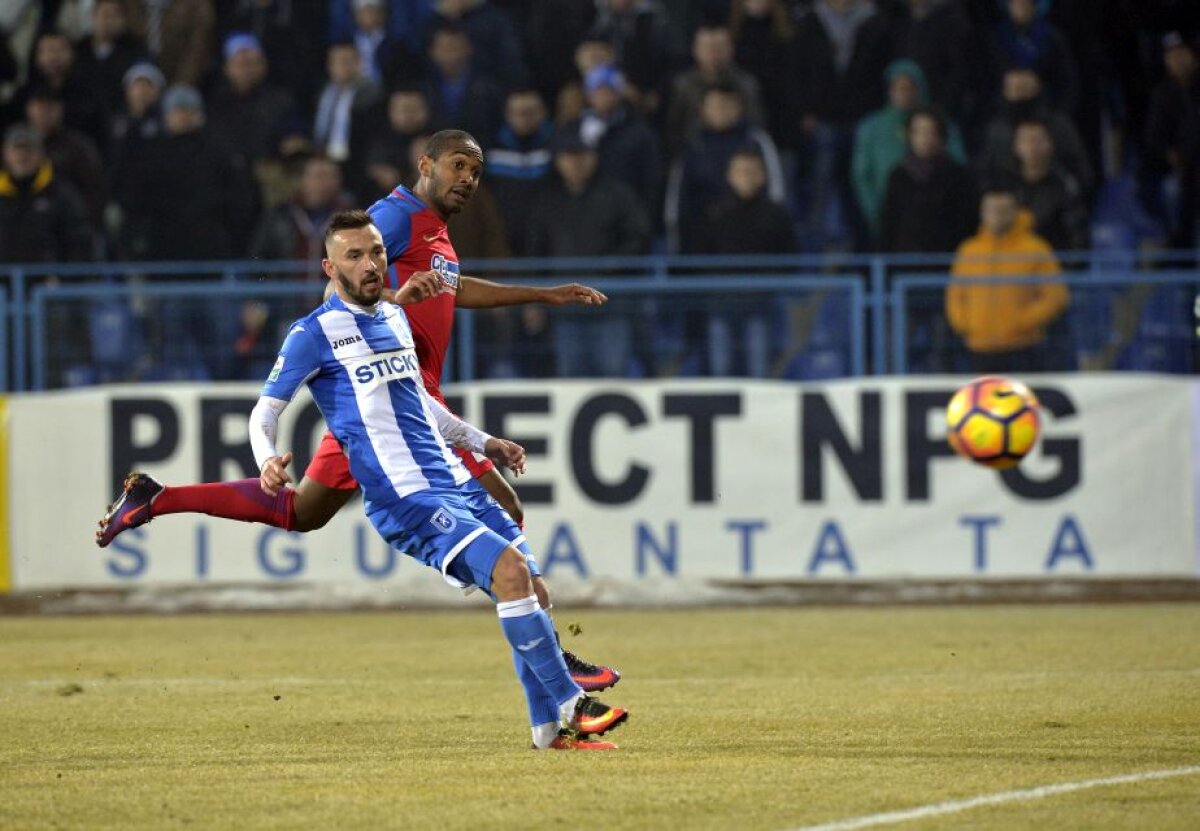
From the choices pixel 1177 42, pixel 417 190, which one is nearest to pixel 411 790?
pixel 417 190

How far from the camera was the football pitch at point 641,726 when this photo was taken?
5.77 meters

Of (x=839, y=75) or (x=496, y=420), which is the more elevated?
(x=839, y=75)

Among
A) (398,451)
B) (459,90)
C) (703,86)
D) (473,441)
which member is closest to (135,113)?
(459,90)

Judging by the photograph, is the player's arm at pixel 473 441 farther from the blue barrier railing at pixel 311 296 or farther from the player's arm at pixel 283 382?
the blue barrier railing at pixel 311 296

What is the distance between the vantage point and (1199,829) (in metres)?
5.32

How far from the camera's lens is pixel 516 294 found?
26.9 feet

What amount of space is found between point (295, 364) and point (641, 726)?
2.03 m

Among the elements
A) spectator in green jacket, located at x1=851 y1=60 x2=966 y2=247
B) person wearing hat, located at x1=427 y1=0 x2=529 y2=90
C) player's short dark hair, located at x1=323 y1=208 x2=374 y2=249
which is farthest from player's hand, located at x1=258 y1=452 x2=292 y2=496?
person wearing hat, located at x1=427 y1=0 x2=529 y2=90

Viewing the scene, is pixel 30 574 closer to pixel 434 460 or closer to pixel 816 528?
pixel 816 528

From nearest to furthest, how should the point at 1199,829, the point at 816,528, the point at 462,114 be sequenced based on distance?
the point at 1199,829, the point at 816,528, the point at 462,114

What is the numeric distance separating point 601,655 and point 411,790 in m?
5.03

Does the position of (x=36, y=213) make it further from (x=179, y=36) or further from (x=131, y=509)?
(x=131, y=509)

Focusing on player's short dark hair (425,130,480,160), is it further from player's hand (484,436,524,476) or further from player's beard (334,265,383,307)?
player's hand (484,436,524,476)

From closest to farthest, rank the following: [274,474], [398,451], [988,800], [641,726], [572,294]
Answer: [988,800]
[274,474]
[398,451]
[641,726]
[572,294]
